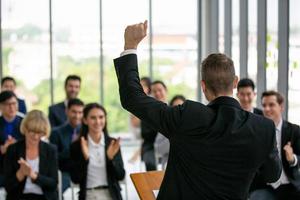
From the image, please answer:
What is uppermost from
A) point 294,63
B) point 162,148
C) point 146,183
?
point 294,63

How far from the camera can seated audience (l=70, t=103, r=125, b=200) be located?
4.17 m

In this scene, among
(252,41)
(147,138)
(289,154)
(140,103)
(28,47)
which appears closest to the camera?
(140,103)

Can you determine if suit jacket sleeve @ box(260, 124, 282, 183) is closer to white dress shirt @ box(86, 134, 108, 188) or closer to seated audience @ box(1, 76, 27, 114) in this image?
white dress shirt @ box(86, 134, 108, 188)

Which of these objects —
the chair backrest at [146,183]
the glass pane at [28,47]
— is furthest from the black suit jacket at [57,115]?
the chair backrest at [146,183]

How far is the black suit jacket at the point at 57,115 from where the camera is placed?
5930 millimetres

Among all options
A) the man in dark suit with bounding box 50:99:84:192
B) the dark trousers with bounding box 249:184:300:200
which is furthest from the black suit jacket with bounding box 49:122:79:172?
the dark trousers with bounding box 249:184:300:200

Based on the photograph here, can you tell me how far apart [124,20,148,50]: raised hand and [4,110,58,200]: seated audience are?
244 cm

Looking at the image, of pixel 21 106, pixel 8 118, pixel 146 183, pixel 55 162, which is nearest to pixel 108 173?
pixel 55 162

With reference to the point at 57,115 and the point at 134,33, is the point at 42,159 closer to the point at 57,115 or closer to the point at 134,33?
the point at 57,115

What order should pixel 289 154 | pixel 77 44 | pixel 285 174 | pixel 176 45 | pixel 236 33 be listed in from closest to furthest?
pixel 289 154
pixel 285 174
pixel 236 33
pixel 77 44
pixel 176 45

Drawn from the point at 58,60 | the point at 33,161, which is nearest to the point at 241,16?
the point at 58,60

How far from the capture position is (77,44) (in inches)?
336

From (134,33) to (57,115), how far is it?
173 inches

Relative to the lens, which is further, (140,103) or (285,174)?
(285,174)
